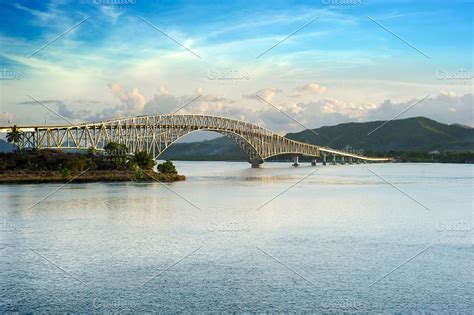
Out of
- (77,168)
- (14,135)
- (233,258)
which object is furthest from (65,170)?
(233,258)

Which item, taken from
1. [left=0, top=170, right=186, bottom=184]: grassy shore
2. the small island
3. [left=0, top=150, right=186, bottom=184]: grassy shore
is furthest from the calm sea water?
the small island

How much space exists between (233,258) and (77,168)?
55.2m

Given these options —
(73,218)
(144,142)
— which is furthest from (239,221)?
(144,142)

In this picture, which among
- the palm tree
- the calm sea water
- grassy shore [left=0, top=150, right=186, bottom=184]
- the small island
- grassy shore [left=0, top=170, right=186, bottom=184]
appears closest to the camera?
the calm sea water

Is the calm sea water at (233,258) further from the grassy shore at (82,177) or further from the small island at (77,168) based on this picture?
the small island at (77,168)

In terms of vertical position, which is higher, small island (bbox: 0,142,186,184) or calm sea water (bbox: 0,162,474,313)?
small island (bbox: 0,142,186,184)

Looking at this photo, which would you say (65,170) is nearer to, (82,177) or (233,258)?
(82,177)

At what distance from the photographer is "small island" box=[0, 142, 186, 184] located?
69250 millimetres

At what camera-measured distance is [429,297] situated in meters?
18.0

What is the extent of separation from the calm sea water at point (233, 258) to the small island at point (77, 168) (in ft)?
88.0

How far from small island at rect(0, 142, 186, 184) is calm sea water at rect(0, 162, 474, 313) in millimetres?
26808

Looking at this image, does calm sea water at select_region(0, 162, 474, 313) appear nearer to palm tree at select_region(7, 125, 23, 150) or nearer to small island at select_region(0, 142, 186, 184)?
small island at select_region(0, 142, 186, 184)

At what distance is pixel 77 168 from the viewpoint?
244 ft

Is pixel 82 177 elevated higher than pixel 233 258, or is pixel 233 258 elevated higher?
pixel 82 177
